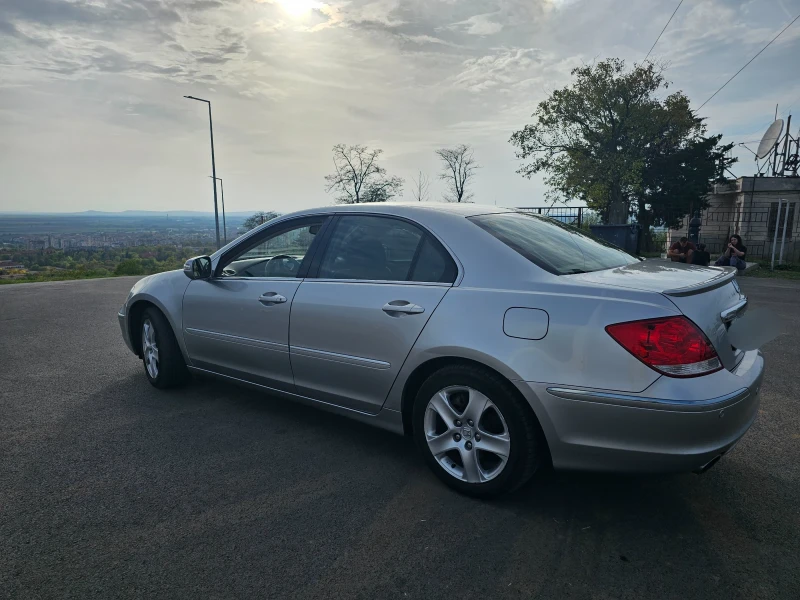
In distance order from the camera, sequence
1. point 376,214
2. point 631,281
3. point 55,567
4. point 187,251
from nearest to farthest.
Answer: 1. point 55,567
2. point 631,281
3. point 376,214
4. point 187,251

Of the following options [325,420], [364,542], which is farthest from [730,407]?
[325,420]

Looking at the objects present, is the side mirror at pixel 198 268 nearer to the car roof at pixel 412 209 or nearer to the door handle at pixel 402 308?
the car roof at pixel 412 209

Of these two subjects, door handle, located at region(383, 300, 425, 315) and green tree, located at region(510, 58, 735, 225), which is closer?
door handle, located at region(383, 300, 425, 315)

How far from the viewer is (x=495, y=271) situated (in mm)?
2840

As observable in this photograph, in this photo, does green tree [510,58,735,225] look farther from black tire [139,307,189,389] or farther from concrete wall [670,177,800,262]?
black tire [139,307,189,389]

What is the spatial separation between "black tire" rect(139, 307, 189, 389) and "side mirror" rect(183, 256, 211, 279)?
2.02 feet

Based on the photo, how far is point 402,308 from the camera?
3.03 meters

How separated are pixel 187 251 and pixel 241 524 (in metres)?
29.1

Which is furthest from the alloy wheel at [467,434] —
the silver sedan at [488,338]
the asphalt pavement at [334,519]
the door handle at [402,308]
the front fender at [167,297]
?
the front fender at [167,297]

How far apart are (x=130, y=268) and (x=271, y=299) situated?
67.6 feet

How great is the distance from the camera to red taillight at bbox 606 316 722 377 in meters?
2.33

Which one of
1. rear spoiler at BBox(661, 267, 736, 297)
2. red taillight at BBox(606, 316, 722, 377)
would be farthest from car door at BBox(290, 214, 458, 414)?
rear spoiler at BBox(661, 267, 736, 297)

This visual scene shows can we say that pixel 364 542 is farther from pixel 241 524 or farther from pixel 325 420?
pixel 325 420

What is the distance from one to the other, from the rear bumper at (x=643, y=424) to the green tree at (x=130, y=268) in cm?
2109
